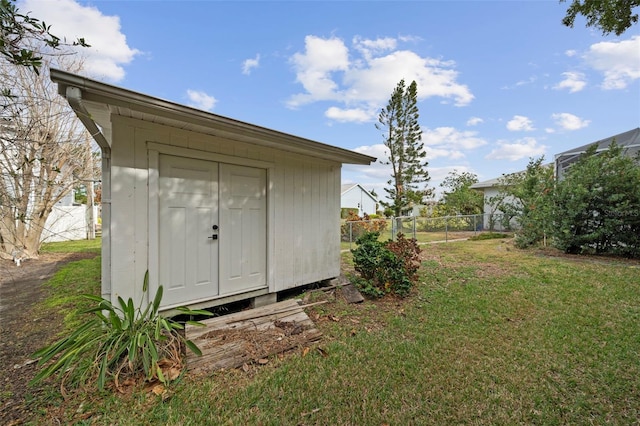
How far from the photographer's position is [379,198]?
60.8 ft

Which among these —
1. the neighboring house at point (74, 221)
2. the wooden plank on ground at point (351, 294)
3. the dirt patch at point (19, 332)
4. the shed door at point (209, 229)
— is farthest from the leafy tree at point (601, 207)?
the neighboring house at point (74, 221)

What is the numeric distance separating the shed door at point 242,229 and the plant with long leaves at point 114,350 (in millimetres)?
1101

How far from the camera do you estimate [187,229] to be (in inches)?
132

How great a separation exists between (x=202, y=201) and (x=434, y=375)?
3051 millimetres

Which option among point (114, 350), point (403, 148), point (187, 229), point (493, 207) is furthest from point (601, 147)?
point (114, 350)

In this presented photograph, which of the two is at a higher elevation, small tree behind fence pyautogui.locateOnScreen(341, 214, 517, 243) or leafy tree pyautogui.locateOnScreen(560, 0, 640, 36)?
leafy tree pyautogui.locateOnScreen(560, 0, 640, 36)

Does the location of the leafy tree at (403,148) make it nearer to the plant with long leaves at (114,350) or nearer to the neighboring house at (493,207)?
the neighboring house at (493,207)

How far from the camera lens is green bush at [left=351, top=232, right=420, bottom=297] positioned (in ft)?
14.5

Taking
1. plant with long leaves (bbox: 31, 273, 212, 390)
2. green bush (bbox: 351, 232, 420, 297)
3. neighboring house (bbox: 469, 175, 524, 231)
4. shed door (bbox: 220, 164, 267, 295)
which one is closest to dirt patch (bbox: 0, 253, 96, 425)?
plant with long leaves (bbox: 31, 273, 212, 390)

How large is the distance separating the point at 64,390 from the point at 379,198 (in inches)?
691

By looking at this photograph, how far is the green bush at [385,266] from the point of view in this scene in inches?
174

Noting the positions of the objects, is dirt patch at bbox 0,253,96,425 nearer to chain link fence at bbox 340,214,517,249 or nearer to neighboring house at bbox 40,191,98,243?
neighboring house at bbox 40,191,98,243

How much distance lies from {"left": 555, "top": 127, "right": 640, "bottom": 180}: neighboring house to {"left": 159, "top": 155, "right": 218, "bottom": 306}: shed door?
11.8m

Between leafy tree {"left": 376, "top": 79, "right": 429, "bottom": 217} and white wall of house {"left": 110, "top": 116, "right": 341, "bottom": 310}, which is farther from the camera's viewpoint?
leafy tree {"left": 376, "top": 79, "right": 429, "bottom": 217}
